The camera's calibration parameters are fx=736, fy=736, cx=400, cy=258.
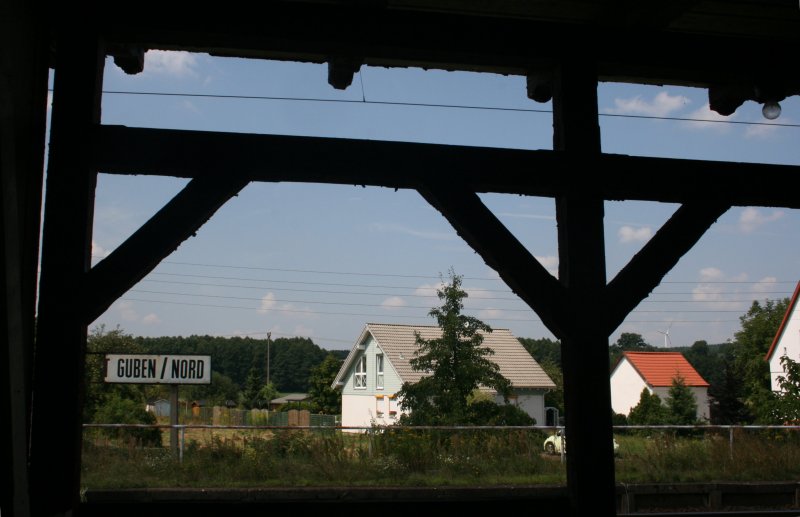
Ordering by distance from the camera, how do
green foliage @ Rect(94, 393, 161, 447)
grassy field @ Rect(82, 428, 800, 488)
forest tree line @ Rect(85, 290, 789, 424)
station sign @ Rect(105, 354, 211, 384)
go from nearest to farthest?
grassy field @ Rect(82, 428, 800, 488)
station sign @ Rect(105, 354, 211, 384)
green foliage @ Rect(94, 393, 161, 447)
forest tree line @ Rect(85, 290, 789, 424)

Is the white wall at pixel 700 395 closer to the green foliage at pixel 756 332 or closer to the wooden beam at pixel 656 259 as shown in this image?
the green foliage at pixel 756 332

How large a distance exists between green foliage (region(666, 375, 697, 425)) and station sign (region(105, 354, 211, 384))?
116 feet

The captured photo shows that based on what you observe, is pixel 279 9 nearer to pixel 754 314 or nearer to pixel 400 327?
pixel 400 327

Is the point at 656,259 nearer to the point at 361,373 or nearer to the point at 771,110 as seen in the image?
the point at 771,110

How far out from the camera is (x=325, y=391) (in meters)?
63.8

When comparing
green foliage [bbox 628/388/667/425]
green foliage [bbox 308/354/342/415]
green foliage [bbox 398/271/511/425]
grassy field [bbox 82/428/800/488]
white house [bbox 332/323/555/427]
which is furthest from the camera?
green foliage [bbox 308/354/342/415]

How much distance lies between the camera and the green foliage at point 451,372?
64.5ft

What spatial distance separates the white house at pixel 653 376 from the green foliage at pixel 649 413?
36.6 ft

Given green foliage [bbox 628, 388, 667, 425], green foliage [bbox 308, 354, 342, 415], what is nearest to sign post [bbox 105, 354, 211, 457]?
green foliage [bbox 628, 388, 667, 425]

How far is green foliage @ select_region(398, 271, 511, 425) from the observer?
64.5 feet

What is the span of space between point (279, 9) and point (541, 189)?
1324 millimetres

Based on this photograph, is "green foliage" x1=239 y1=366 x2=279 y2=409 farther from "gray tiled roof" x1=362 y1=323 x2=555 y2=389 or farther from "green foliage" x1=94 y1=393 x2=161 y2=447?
"green foliage" x1=94 y1=393 x2=161 y2=447

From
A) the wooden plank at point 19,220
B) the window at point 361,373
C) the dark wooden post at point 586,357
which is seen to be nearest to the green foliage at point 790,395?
the dark wooden post at point 586,357

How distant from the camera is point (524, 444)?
12562 mm
